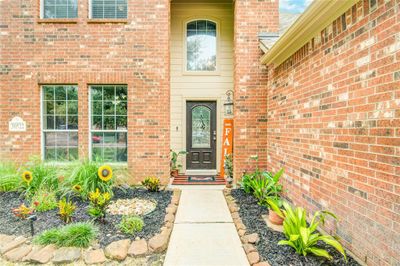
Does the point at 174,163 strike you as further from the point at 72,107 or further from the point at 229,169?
the point at 72,107

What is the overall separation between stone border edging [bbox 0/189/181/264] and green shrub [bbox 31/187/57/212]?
80 centimetres

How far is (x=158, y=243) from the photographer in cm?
283

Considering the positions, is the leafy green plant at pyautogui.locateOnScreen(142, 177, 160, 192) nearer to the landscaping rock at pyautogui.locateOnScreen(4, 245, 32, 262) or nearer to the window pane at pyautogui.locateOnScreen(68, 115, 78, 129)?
the window pane at pyautogui.locateOnScreen(68, 115, 78, 129)

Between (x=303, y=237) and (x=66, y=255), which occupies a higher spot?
(x=303, y=237)

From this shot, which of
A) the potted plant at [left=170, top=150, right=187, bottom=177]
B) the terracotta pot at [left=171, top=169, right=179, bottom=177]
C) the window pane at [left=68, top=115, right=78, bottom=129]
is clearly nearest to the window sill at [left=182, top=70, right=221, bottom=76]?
the potted plant at [left=170, top=150, right=187, bottom=177]

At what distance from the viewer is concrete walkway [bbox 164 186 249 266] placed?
2.63 m

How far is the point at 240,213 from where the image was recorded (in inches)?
150

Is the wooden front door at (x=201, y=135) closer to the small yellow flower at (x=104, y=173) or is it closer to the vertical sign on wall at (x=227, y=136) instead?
the vertical sign on wall at (x=227, y=136)

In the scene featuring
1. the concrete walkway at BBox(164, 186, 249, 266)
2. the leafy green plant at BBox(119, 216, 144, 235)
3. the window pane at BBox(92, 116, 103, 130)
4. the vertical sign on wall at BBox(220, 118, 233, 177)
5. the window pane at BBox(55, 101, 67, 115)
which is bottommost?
the concrete walkway at BBox(164, 186, 249, 266)

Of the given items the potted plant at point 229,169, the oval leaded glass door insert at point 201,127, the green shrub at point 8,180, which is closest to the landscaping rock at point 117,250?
the potted plant at point 229,169

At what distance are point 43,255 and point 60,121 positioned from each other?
3639 mm

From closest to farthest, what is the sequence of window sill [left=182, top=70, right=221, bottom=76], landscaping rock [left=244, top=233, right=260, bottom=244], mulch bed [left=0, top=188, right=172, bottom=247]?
landscaping rock [left=244, top=233, right=260, bottom=244], mulch bed [left=0, top=188, right=172, bottom=247], window sill [left=182, top=70, right=221, bottom=76]

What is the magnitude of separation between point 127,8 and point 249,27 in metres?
2.86

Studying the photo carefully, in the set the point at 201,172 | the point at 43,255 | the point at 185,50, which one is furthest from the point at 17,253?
the point at 185,50
